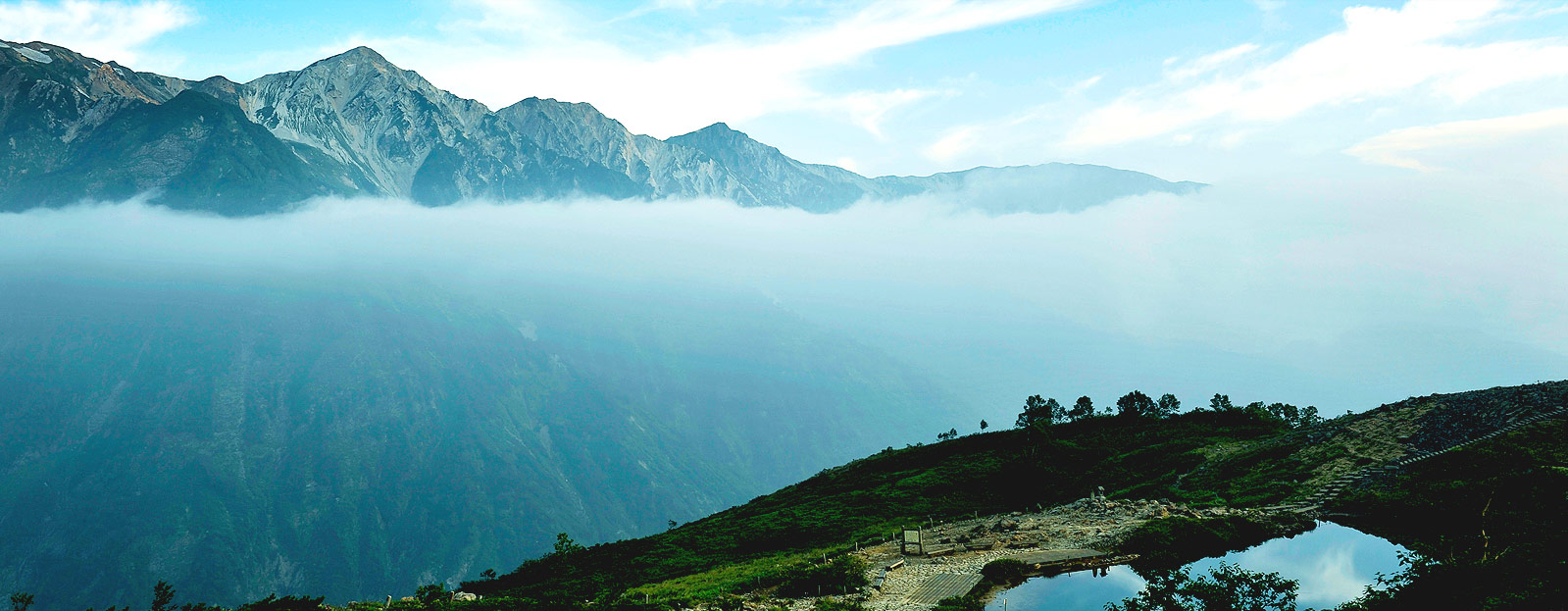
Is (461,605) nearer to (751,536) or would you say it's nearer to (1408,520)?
(751,536)

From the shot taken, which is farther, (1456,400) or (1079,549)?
(1456,400)

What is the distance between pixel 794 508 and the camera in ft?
418

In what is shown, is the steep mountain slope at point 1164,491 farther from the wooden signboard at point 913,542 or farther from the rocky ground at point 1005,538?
the wooden signboard at point 913,542

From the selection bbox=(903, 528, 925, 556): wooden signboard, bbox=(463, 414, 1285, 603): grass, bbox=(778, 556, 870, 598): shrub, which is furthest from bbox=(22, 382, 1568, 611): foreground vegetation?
bbox=(903, 528, 925, 556): wooden signboard

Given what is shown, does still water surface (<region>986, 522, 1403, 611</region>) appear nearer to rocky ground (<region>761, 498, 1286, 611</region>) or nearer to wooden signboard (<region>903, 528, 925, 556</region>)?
rocky ground (<region>761, 498, 1286, 611</region>)

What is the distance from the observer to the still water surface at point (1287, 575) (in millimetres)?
53344

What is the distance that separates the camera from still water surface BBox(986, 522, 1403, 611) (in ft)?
175

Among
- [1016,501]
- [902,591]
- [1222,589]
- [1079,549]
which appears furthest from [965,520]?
[1222,589]

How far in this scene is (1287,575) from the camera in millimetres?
55750

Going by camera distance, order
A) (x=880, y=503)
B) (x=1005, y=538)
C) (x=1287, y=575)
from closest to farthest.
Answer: (x=1287, y=575), (x=1005, y=538), (x=880, y=503)

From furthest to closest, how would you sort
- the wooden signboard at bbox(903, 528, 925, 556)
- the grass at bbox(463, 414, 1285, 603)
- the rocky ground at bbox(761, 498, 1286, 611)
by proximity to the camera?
the grass at bbox(463, 414, 1285, 603), the wooden signboard at bbox(903, 528, 925, 556), the rocky ground at bbox(761, 498, 1286, 611)

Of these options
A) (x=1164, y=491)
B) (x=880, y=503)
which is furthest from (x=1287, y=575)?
(x=880, y=503)

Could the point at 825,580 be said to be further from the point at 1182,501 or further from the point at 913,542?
the point at 1182,501

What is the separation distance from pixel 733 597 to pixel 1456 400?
85.9 meters
